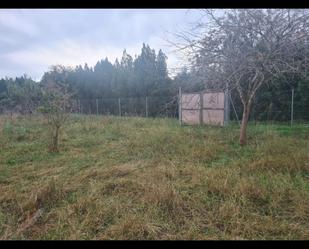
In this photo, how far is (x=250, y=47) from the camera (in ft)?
19.5

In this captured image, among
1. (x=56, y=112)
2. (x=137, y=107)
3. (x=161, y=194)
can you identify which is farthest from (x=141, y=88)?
(x=161, y=194)

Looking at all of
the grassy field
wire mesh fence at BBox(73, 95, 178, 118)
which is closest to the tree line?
wire mesh fence at BBox(73, 95, 178, 118)

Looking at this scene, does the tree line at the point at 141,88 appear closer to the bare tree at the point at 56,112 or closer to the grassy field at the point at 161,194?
the grassy field at the point at 161,194

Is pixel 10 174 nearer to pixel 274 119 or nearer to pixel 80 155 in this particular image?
pixel 80 155

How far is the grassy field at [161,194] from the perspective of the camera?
8.63ft

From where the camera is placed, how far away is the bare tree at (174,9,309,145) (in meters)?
5.61

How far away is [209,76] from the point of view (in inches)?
255

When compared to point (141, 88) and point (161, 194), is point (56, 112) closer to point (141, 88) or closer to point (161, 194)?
point (161, 194)

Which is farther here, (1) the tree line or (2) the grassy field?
(1) the tree line

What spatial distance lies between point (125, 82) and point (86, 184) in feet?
68.7

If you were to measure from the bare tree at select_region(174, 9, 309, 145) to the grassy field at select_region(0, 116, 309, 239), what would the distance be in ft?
5.35

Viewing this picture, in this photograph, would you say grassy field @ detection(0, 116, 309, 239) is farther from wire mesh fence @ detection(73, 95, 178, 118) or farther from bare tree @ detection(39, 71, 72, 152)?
wire mesh fence @ detection(73, 95, 178, 118)

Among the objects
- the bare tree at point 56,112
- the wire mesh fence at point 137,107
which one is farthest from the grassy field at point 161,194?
the wire mesh fence at point 137,107

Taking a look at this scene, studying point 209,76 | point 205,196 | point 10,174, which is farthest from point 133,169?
point 209,76
